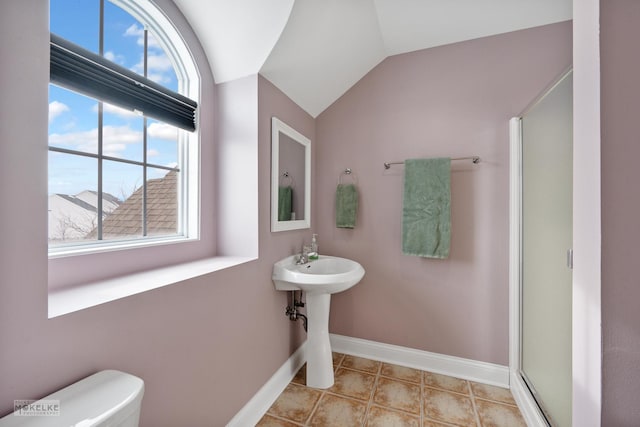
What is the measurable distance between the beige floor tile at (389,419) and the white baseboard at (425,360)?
0.51 meters

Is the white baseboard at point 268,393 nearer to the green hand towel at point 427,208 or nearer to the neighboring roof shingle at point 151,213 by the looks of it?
the neighboring roof shingle at point 151,213

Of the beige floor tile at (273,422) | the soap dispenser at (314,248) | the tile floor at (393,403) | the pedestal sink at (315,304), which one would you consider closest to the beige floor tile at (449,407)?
the tile floor at (393,403)

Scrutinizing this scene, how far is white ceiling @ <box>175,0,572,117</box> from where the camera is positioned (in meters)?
1.32

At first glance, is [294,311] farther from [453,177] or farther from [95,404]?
[453,177]

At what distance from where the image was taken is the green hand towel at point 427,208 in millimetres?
1824

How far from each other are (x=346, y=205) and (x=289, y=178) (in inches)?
20.9

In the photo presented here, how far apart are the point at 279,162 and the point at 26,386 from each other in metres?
1.42

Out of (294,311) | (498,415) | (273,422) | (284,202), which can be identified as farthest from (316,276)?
(498,415)

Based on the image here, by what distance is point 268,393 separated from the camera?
5.14 ft

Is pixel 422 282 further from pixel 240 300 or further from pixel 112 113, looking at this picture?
pixel 112 113

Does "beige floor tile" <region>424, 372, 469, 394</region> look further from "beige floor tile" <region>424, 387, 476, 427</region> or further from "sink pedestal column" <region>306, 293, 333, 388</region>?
"sink pedestal column" <region>306, 293, 333, 388</region>

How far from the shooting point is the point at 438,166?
1837 millimetres

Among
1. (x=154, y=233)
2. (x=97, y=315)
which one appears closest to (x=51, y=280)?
(x=97, y=315)

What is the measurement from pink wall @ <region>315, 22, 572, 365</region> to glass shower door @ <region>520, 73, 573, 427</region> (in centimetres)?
18
